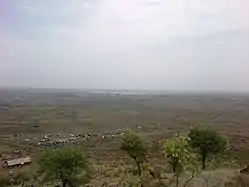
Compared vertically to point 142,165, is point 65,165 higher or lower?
higher

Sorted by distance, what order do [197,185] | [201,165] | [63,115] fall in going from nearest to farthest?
[197,185] → [201,165] → [63,115]

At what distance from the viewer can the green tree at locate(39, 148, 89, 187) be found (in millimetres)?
29766

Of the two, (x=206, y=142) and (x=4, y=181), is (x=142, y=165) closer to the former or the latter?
(x=206, y=142)

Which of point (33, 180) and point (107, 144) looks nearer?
point (33, 180)

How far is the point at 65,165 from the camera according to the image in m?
30.0

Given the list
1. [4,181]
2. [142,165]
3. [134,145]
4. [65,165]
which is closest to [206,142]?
[134,145]

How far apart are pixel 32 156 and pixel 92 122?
52.8 meters

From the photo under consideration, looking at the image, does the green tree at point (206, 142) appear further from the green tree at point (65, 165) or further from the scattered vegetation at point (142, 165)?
the green tree at point (65, 165)

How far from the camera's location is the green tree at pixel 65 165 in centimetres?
2977

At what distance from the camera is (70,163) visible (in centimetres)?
3006

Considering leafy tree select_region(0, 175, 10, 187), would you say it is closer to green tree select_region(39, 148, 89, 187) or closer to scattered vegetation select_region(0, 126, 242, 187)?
scattered vegetation select_region(0, 126, 242, 187)

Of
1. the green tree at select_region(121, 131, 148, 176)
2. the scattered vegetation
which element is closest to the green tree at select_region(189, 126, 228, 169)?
the scattered vegetation

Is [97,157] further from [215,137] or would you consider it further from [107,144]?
[215,137]

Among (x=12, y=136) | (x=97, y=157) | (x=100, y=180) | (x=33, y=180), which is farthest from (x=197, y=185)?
(x=12, y=136)
